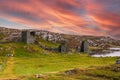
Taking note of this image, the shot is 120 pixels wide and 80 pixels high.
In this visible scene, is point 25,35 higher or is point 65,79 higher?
point 25,35

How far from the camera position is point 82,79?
225 feet

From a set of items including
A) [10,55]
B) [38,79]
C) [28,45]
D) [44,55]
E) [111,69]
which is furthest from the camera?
[28,45]

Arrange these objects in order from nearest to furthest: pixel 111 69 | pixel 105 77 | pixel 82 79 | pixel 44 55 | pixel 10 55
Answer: pixel 82 79 < pixel 105 77 < pixel 111 69 < pixel 10 55 < pixel 44 55

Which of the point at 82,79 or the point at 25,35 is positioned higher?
the point at 25,35

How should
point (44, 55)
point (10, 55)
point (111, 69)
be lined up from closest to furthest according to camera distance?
point (111, 69) < point (10, 55) < point (44, 55)

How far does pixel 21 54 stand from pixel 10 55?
25.4 feet

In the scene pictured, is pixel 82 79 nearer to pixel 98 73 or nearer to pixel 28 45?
pixel 98 73

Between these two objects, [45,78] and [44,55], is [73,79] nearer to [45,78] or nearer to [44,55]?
[45,78]

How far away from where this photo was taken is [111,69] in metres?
82.6

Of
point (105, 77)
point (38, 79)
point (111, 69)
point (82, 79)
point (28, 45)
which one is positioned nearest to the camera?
point (38, 79)

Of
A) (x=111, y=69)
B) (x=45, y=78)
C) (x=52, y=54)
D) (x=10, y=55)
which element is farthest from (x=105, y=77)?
(x=52, y=54)

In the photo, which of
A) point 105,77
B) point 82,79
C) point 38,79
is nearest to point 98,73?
point 105,77

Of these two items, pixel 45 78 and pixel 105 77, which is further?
pixel 105 77

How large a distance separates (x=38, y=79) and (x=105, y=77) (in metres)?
18.4
